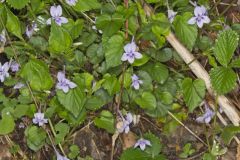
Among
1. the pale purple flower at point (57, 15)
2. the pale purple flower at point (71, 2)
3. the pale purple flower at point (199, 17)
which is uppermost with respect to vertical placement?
the pale purple flower at point (71, 2)

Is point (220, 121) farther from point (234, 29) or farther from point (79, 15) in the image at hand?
point (79, 15)

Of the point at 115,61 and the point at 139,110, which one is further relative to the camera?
the point at 139,110

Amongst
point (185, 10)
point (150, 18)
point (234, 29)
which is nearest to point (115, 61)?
point (150, 18)

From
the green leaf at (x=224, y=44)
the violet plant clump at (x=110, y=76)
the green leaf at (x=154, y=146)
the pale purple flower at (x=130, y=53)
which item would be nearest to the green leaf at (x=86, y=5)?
the violet plant clump at (x=110, y=76)

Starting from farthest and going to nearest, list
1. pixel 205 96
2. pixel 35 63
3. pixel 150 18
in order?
pixel 205 96 < pixel 150 18 < pixel 35 63

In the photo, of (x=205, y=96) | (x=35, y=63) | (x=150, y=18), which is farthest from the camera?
(x=205, y=96)

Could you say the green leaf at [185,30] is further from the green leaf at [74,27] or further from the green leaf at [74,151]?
the green leaf at [74,151]
